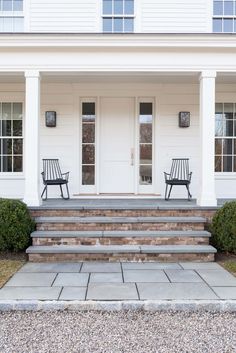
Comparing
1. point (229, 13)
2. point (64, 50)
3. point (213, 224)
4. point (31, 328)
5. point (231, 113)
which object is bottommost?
point (31, 328)

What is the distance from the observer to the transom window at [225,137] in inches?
323

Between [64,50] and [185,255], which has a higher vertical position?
[64,50]

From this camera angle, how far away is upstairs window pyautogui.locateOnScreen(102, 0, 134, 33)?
787 cm

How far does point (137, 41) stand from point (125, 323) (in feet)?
15.7

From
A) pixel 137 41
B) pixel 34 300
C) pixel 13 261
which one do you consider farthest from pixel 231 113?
pixel 34 300

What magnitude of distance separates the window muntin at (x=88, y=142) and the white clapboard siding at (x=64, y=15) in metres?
1.69

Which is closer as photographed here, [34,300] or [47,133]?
[34,300]

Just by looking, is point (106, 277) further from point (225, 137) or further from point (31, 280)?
point (225, 137)

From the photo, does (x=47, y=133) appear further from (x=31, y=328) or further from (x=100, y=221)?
(x=31, y=328)

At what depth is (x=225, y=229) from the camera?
5.65 m

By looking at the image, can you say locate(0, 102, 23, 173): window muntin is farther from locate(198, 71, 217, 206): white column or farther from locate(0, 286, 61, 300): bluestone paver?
locate(0, 286, 61, 300): bluestone paver

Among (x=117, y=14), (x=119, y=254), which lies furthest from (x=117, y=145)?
(x=119, y=254)

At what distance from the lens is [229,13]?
312 inches

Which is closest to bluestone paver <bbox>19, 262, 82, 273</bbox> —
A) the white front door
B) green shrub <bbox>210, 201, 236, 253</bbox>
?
green shrub <bbox>210, 201, 236, 253</bbox>
